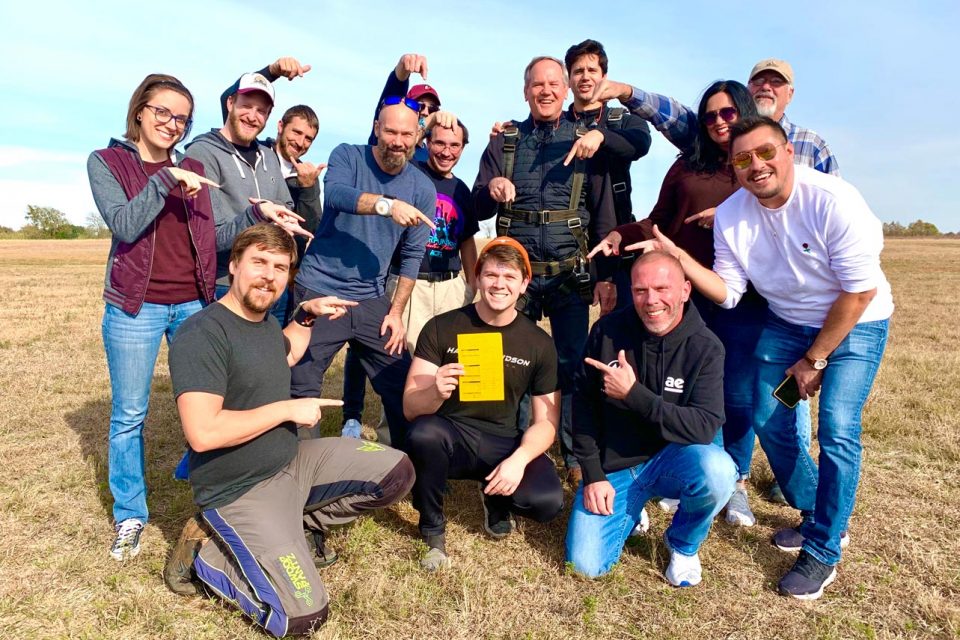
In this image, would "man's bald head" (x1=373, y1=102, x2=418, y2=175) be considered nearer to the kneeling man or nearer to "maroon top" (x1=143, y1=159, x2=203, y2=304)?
the kneeling man

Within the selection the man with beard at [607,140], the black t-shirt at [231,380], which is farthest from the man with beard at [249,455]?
the man with beard at [607,140]

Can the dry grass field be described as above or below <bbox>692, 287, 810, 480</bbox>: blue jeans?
below

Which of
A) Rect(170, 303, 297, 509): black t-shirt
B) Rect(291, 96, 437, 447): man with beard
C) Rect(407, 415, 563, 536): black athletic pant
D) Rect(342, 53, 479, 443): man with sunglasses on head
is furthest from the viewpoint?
Rect(342, 53, 479, 443): man with sunglasses on head

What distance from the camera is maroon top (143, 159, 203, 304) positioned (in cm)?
423

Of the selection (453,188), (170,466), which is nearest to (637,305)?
(453,188)

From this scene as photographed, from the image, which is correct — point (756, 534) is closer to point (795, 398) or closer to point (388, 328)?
point (795, 398)

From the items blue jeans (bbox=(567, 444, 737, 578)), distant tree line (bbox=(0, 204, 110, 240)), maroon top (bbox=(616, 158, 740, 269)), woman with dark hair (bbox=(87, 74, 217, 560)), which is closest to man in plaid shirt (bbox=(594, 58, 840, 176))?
maroon top (bbox=(616, 158, 740, 269))

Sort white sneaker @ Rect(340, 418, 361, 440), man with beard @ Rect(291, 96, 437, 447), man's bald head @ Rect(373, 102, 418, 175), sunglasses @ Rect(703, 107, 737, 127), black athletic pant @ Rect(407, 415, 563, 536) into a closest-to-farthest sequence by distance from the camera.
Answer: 1. black athletic pant @ Rect(407, 415, 563, 536)
2. sunglasses @ Rect(703, 107, 737, 127)
3. man's bald head @ Rect(373, 102, 418, 175)
4. man with beard @ Rect(291, 96, 437, 447)
5. white sneaker @ Rect(340, 418, 361, 440)

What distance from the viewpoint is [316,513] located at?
4.25m

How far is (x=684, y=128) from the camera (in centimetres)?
529

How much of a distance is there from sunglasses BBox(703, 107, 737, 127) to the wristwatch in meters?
2.58

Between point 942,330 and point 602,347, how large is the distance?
12.5m

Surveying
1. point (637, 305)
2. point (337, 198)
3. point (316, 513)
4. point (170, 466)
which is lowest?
point (170, 466)

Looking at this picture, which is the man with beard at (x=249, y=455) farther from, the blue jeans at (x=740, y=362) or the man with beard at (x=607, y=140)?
the blue jeans at (x=740, y=362)
